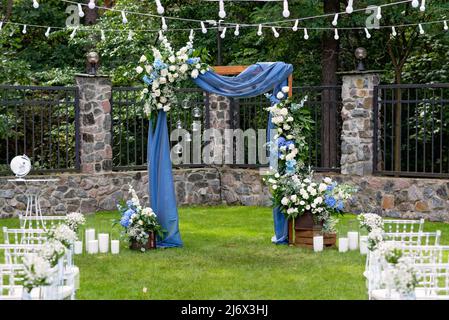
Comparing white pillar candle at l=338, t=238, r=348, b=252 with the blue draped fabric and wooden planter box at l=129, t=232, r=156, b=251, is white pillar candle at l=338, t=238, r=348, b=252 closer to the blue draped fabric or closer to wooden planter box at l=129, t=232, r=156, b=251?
the blue draped fabric

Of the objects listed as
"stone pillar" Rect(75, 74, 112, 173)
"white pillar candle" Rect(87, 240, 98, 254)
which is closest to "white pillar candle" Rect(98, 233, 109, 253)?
"white pillar candle" Rect(87, 240, 98, 254)

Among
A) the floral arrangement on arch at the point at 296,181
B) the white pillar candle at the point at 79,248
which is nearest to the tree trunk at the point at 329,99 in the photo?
the floral arrangement on arch at the point at 296,181

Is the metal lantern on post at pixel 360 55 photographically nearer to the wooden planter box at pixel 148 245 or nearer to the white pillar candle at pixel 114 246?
the wooden planter box at pixel 148 245

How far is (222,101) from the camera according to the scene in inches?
630

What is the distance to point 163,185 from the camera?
36.7 ft

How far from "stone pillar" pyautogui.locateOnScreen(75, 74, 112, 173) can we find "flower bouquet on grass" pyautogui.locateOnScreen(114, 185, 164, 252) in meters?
3.71

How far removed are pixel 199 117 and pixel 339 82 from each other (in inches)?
120

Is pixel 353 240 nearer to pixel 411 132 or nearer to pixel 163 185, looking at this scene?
pixel 163 185

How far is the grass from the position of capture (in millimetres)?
8281

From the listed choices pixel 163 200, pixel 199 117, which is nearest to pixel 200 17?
pixel 199 117

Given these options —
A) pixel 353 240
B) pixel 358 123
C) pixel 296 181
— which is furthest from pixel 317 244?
pixel 358 123

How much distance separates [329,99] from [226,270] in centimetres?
599
